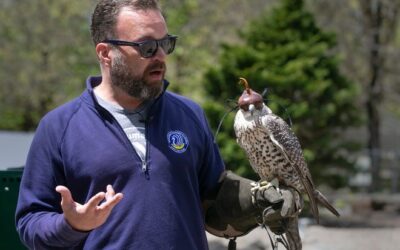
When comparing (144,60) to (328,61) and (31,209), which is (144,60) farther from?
(328,61)

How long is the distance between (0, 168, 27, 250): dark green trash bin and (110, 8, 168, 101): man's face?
1179 mm

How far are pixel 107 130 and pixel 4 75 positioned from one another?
16.1 metres

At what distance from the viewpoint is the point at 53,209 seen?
278 cm

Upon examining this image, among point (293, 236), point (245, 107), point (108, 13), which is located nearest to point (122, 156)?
point (108, 13)

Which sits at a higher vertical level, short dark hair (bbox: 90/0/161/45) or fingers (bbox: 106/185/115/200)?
short dark hair (bbox: 90/0/161/45)

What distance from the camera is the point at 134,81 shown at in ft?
→ 9.21

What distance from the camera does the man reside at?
2729 millimetres

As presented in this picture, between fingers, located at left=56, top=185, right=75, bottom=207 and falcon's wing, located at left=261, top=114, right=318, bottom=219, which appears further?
falcon's wing, located at left=261, top=114, right=318, bottom=219

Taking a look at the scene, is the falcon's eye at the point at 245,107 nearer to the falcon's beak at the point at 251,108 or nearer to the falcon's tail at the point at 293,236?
the falcon's beak at the point at 251,108

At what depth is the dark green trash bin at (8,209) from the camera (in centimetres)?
369

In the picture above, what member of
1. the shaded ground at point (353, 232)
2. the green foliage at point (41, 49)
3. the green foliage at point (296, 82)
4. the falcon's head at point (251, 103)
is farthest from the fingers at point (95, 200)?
the green foliage at point (41, 49)

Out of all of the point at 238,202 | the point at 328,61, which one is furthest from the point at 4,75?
the point at 238,202

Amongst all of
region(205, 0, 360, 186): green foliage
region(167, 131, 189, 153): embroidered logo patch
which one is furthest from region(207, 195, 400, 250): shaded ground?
region(167, 131, 189, 153): embroidered logo patch

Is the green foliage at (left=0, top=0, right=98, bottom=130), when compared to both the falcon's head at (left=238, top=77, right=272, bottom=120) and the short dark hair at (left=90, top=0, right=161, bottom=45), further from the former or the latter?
the short dark hair at (left=90, top=0, right=161, bottom=45)
